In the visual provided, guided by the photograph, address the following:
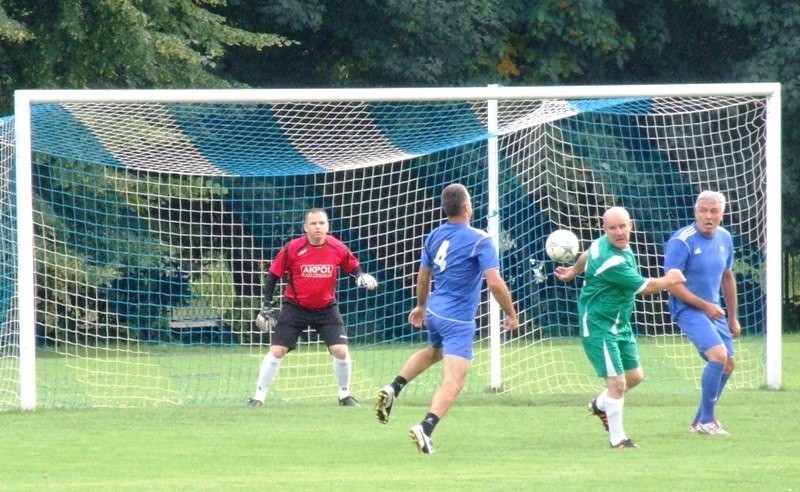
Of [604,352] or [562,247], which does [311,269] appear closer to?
[562,247]

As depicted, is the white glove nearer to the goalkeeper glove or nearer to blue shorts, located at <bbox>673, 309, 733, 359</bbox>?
the goalkeeper glove

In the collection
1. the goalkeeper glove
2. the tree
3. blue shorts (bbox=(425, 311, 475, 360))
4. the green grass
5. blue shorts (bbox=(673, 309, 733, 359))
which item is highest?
the tree

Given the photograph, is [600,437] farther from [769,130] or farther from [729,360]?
[769,130]

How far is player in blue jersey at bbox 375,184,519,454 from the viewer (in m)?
9.41

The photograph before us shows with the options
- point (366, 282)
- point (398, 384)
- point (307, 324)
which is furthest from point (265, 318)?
point (398, 384)

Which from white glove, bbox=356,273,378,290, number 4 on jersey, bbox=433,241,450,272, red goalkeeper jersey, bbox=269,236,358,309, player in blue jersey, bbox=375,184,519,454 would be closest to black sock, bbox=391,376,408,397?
player in blue jersey, bbox=375,184,519,454

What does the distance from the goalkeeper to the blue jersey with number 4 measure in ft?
9.72

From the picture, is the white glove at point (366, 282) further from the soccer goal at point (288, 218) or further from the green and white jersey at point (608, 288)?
the green and white jersey at point (608, 288)

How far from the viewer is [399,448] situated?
9672 millimetres

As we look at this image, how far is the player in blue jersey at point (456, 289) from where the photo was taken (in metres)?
9.41

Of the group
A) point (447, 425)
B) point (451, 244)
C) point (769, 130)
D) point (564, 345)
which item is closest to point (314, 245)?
point (447, 425)

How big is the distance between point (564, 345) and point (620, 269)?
981 centimetres

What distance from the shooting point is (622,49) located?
28.1 metres

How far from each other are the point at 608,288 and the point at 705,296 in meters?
1.10
